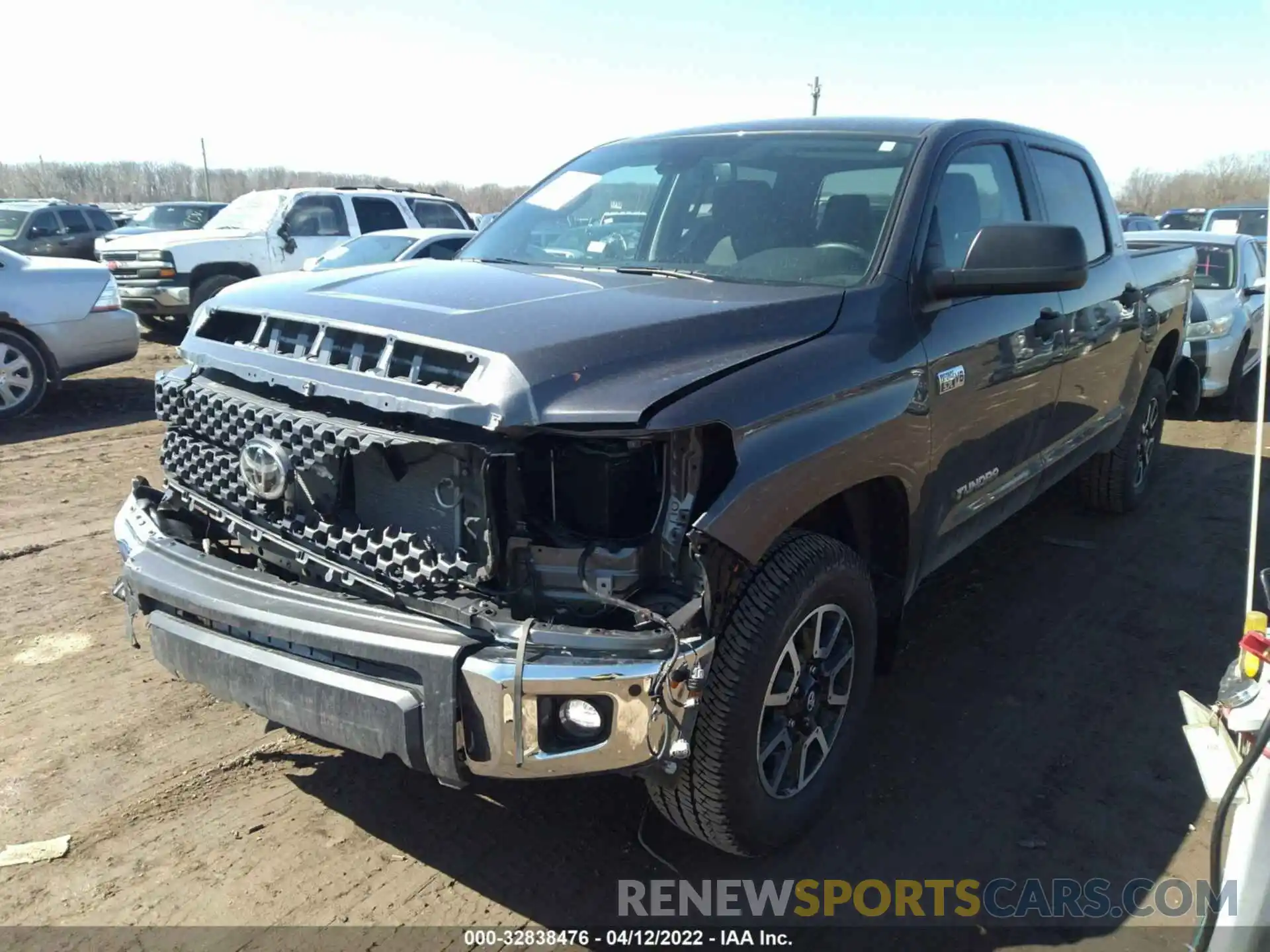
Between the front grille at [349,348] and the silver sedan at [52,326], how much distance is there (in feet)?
21.2

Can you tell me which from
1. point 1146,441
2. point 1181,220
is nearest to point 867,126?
point 1146,441

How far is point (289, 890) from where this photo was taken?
8.66 feet

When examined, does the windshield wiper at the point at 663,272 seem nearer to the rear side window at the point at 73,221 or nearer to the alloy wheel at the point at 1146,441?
the alloy wheel at the point at 1146,441

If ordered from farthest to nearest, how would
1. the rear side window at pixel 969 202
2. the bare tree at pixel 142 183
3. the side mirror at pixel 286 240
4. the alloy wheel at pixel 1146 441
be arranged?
the bare tree at pixel 142 183 → the side mirror at pixel 286 240 → the alloy wheel at pixel 1146 441 → the rear side window at pixel 969 202

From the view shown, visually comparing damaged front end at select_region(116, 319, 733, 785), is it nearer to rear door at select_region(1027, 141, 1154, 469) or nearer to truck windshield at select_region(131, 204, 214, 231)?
rear door at select_region(1027, 141, 1154, 469)

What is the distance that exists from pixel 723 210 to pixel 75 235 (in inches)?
724

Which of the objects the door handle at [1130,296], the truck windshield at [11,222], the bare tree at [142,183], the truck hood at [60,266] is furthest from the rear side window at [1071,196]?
the bare tree at [142,183]

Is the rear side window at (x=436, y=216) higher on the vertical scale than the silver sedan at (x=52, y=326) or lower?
higher

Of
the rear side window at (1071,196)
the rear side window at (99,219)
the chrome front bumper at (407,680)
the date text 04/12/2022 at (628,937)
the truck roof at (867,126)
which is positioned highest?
the truck roof at (867,126)

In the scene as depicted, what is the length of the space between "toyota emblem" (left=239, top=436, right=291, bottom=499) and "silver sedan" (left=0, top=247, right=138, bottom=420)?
680 cm

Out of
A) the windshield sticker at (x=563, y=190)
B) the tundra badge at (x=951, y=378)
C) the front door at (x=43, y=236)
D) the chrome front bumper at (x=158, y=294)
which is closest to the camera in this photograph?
the tundra badge at (x=951, y=378)

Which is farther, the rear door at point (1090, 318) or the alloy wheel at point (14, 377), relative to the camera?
the alloy wheel at point (14, 377)

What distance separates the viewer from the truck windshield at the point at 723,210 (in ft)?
10.8

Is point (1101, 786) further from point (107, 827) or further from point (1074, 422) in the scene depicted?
point (107, 827)
